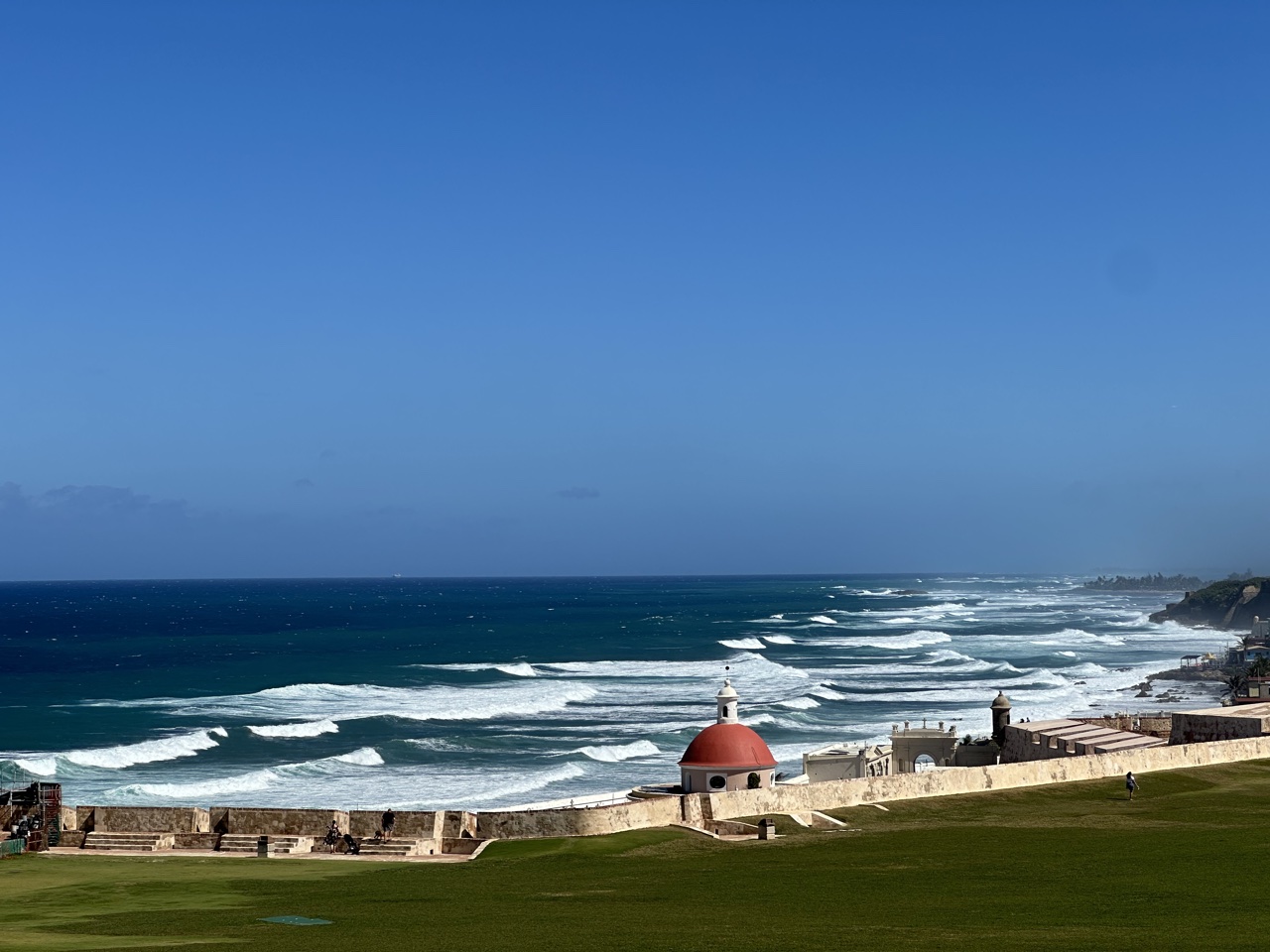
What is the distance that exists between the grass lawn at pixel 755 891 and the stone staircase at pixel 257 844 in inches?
29.1

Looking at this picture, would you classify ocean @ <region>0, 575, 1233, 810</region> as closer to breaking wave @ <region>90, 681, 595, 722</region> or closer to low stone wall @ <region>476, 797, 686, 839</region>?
breaking wave @ <region>90, 681, 595, 722</region>

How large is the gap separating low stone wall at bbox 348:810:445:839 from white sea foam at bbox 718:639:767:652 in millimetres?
83906

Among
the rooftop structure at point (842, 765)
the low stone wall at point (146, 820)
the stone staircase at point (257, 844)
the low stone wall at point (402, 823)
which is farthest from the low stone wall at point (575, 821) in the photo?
the rooftop structure at point (842, 765)

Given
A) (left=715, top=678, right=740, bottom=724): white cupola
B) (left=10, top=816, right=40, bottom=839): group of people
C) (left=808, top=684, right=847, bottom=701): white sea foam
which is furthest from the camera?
(left=808, top=684, right=847, bottom=701): white sea foam

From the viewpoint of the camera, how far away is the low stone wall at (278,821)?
2719cm

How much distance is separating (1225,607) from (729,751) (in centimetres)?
12685

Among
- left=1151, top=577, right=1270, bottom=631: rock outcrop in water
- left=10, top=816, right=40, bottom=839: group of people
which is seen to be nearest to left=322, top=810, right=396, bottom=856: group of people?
left=10, top=816, right=40, bottom=839: group of people

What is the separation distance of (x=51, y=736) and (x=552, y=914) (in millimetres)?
48086

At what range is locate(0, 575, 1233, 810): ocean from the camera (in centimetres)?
5053

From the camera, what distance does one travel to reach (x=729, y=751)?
30.0 m

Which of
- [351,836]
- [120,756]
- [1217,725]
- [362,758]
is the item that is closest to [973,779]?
[1217,725]

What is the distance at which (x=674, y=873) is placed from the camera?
23.8 m

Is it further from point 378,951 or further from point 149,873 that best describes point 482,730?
point 378,951

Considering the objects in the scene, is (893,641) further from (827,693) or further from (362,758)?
(362,758)
